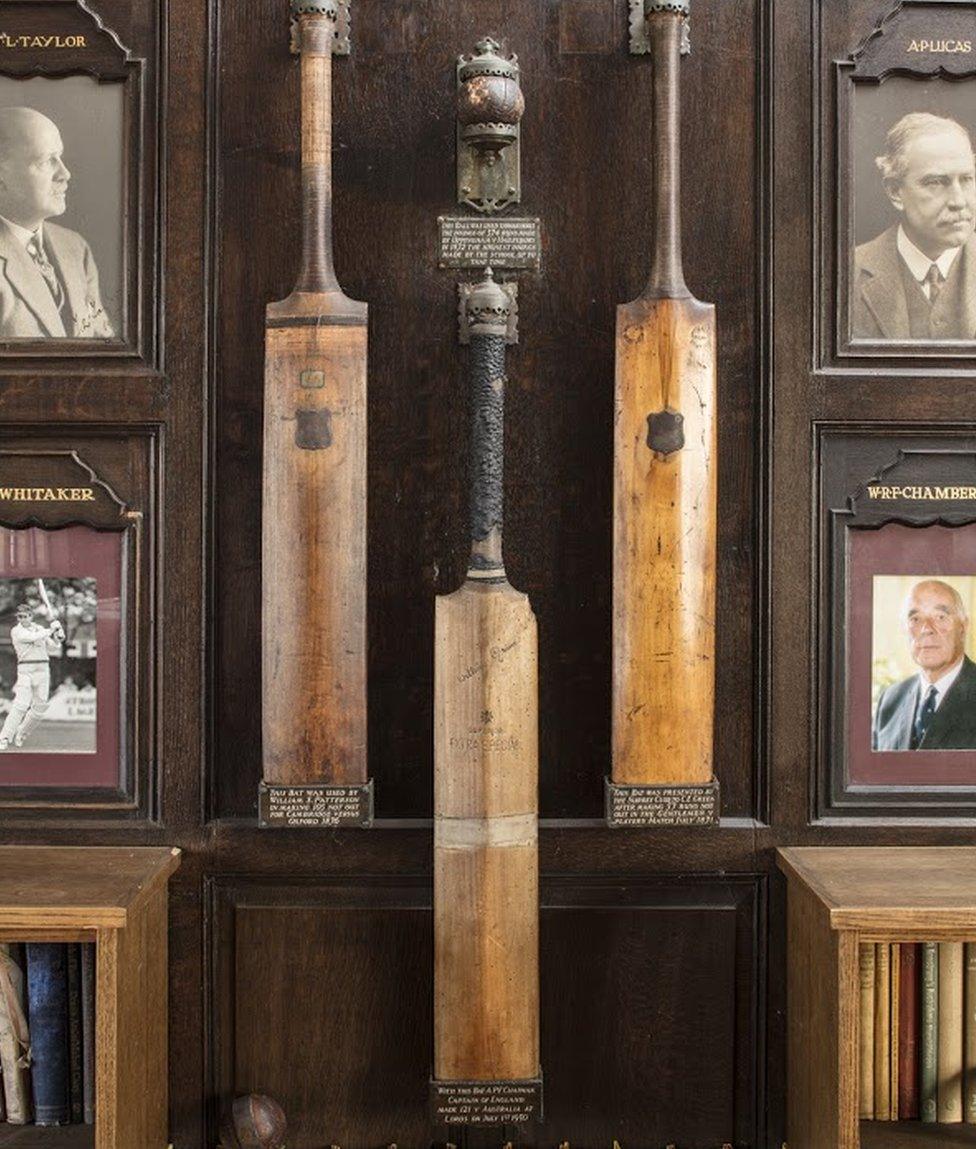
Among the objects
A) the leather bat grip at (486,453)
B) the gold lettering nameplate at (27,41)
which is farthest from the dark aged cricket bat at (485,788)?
the gold lettering nameplate at (27,41)

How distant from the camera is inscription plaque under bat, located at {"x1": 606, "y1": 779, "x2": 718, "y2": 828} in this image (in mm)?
1988

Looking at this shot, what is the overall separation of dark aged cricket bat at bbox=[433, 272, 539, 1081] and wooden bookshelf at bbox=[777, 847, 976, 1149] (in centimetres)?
50

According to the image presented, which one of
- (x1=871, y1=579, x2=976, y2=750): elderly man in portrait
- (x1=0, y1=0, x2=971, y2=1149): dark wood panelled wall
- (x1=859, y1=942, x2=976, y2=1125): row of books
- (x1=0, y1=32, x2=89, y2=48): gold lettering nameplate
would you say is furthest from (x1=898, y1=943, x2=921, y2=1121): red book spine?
(x1=0, y1=32, x2=89, y2=48): gold lettering nameplate

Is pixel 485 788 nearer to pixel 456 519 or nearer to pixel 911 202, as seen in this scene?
pixel 456 519

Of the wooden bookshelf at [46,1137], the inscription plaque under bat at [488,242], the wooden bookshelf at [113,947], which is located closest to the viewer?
the wooden bookshelf at [113,947]

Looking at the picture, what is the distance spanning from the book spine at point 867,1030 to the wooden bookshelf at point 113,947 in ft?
4.15

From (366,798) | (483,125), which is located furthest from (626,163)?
(366,798)

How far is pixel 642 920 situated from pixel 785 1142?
51 cm

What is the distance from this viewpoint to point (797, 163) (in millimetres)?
2123

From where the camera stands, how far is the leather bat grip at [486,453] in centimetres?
194

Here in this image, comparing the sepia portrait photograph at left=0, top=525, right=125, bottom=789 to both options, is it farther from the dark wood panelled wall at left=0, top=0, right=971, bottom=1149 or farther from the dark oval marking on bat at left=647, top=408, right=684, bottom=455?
the dark oval marking on bat at left=647, top=408, right=684, bottom=455

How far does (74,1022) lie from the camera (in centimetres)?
193

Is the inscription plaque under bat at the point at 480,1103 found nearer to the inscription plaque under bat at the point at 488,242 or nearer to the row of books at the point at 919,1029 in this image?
the row of books at the point at 919,1029

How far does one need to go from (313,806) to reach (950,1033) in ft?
3.99
